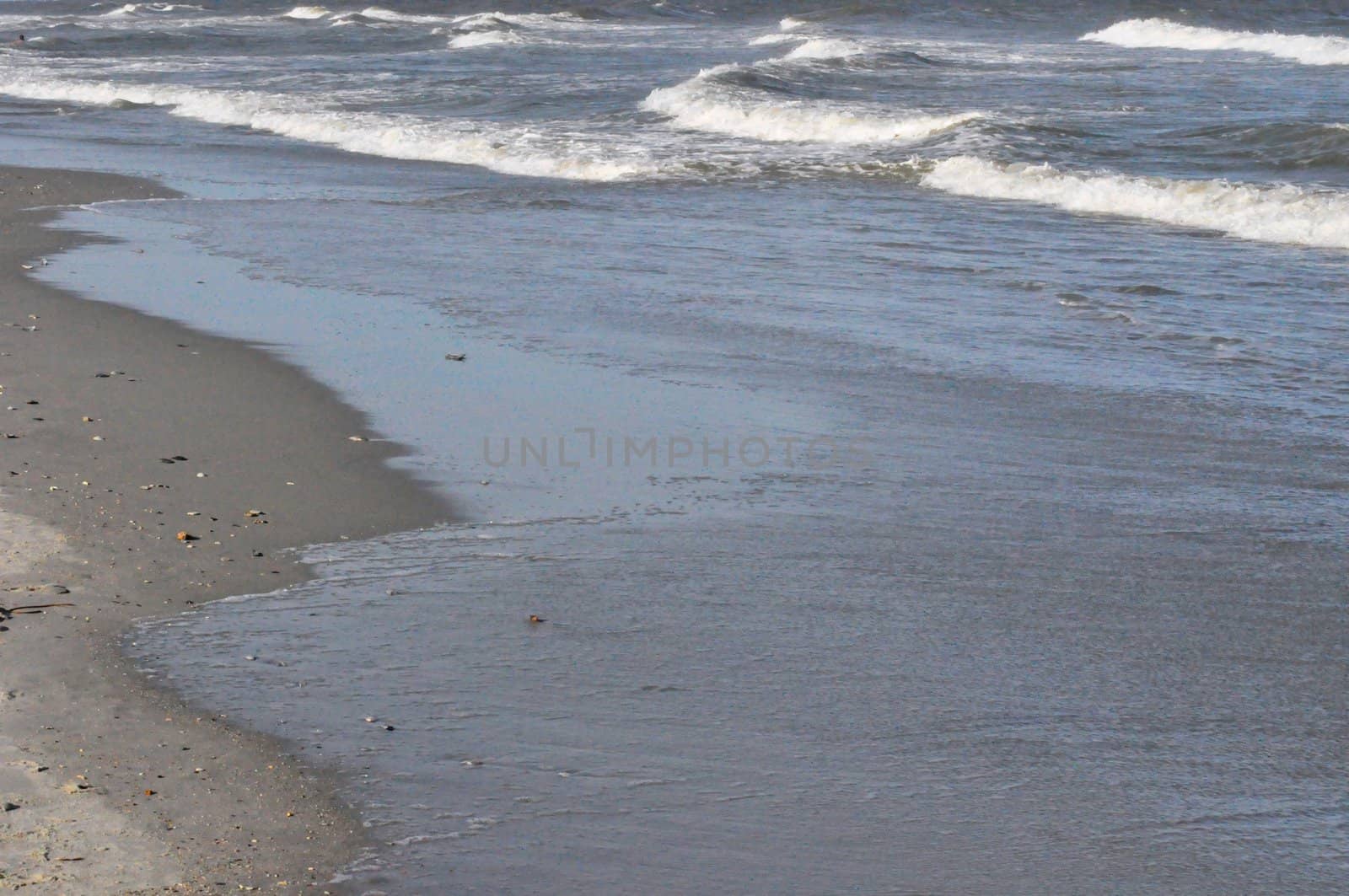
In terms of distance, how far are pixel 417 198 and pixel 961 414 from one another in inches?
306

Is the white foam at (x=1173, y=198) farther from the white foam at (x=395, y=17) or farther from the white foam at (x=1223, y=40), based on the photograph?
the white foam at (x=395, y=17)

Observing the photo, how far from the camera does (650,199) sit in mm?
13164

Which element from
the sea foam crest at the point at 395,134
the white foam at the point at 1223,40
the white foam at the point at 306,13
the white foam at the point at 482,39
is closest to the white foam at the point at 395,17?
the white foam at the point at 306,13

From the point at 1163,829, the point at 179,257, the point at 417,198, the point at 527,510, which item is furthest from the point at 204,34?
the point at 1163,829

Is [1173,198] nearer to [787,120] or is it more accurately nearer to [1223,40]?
[787,120]

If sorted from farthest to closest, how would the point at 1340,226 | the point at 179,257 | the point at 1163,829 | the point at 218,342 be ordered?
the point at 1340,226 < the point at 179,257 < the point at 218,342 < the point at 1163,829

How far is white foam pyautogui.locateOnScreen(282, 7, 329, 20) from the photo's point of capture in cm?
4737

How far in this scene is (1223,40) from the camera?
3509 cm

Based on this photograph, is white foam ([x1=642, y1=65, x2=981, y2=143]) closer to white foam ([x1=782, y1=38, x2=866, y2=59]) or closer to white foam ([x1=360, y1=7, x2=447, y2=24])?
white foam ([x1=782, y1=38, x2=866, y2=59])

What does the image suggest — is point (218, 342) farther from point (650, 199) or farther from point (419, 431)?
point (650, 199)

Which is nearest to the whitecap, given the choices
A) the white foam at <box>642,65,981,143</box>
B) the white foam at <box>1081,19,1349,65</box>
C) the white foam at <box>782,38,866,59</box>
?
the white foam at <box>782,38,866,59</box>

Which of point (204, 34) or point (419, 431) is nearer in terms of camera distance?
point (419, 431)

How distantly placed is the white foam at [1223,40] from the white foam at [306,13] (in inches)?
933

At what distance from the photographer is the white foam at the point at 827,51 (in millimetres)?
28359
